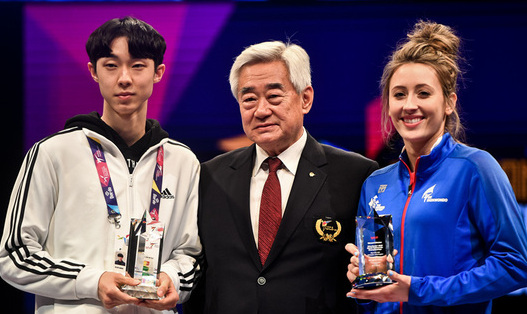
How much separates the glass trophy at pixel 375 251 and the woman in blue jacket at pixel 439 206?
37 mm

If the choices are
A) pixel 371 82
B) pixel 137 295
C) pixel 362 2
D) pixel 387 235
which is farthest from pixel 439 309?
pixel 362 2

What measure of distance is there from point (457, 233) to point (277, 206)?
84 cm

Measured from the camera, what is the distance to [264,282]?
2811 millimetres

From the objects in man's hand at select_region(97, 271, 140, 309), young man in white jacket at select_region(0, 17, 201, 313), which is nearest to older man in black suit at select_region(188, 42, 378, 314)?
young man in white jacket at select_region(0, 17, 201, 313)

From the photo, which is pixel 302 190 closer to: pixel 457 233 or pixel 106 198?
pixel 457 233

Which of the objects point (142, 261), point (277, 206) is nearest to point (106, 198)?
point (142, 261)

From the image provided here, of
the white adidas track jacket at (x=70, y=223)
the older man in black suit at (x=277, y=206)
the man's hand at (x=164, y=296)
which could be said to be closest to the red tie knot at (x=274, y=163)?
the older man in black suit at (x=277, y=206)

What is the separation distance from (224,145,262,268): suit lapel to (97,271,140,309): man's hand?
59cm

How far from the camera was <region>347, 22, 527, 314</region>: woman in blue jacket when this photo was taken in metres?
2.34

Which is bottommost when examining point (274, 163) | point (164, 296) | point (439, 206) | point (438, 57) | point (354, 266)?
point (164, 296)

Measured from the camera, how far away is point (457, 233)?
2426 millimetres

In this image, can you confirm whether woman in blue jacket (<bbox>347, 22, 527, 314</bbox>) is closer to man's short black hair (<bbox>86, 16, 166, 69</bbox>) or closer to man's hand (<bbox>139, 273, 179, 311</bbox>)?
man's hand (<bbox>139, 273, 179, 311</bbox>)

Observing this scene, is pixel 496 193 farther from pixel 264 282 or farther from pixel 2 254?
pixel 2 254

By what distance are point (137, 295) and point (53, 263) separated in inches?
15.3
